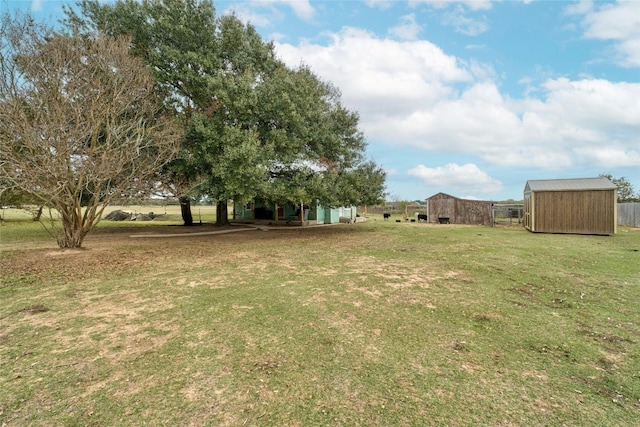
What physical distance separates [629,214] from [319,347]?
24743mm

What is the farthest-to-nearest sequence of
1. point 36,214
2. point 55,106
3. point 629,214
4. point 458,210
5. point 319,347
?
point 458,210, point 629,214, point 36,214, point 55,106, point 319,347

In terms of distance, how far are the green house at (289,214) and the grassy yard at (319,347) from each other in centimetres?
1484

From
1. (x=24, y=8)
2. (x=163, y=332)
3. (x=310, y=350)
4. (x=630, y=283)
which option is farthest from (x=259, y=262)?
(x=24, y=8)

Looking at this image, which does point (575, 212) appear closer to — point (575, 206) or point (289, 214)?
point (575, 206)

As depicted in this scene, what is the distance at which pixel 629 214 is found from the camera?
60.8 feet

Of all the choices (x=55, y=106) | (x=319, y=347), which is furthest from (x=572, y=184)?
(x=55, y=106)

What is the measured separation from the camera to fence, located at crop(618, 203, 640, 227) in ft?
58.3

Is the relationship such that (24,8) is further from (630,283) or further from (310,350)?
(630,283)

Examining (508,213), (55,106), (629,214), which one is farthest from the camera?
(508,213)

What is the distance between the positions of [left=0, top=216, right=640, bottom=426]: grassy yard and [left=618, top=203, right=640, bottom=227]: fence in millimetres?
17101

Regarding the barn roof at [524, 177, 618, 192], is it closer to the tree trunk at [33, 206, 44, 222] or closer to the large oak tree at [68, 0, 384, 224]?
the large oak tree at [68, 0, 384, 224]

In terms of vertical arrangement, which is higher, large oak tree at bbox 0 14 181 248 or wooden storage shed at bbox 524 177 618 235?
large oak tree at bbox 0 14 181 248

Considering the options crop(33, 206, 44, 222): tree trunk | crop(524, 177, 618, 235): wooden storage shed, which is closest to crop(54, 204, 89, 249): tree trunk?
crop(33, 206, 44, 222): tree trunk

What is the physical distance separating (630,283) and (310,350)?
619 cm
